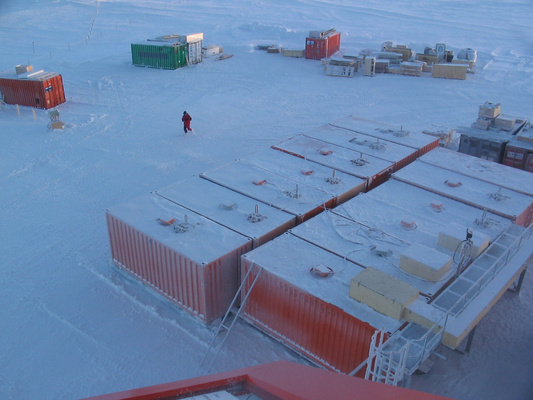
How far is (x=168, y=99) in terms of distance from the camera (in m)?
26.9

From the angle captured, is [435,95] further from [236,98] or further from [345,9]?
[345,9]

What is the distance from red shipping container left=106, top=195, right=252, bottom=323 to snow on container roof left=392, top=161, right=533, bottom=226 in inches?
234

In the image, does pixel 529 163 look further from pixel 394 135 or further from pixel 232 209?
pixel 232 209

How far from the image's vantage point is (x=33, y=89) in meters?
24.8

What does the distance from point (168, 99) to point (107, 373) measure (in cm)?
1893

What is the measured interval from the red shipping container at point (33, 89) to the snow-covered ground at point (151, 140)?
0.69 m

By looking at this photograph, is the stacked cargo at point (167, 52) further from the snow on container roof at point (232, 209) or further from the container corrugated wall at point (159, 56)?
the snow on container roof at point (232, 209)

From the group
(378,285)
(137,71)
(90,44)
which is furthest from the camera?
(90,44)

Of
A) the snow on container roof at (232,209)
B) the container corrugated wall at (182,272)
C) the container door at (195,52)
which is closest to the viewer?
the container corrugated wall at (182,272)

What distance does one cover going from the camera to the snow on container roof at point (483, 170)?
48.0 feet

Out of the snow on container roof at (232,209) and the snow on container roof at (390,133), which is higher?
the snow on container roof at (390,133)

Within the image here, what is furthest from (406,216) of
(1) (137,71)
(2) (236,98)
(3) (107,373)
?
(1) (137,71)

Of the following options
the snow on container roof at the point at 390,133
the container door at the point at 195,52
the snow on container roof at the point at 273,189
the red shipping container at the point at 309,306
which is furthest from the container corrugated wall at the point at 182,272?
the container door at the point at 195,52

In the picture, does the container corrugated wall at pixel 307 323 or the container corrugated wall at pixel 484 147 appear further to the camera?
the container corrugated wall at pixel 484 147
